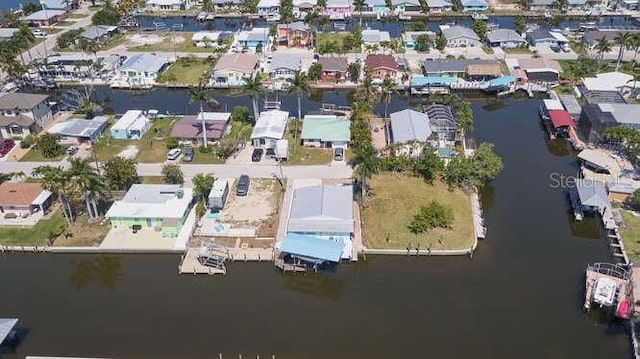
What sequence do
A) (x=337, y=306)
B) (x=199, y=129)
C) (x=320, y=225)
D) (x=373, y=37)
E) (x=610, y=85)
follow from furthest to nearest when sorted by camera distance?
(x=373, y=37) < (x=610, y=85) < (x=199, y=129) < (x=320, y=225) < (x=337, y=306)

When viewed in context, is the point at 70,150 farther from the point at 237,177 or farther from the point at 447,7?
the point at 447,7

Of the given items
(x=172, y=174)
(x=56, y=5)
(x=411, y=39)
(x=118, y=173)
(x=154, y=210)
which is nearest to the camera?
(x=154, y=210)

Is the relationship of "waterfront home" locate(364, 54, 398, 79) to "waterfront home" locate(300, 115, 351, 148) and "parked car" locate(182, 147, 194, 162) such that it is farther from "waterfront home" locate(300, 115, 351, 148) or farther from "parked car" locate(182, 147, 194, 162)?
"parked car" locate(182, 147, 194, 162)

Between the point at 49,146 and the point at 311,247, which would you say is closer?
the point at 311,247

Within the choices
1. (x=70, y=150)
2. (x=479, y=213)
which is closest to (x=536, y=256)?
(x=479, y=213)

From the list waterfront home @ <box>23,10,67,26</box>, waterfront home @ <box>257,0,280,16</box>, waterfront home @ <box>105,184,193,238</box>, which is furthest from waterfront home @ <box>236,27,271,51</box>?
waterfront home @ <box>105,184,193,238</box>

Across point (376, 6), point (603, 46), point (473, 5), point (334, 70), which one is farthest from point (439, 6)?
point (334, 70)

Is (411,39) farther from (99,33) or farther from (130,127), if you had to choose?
(99,33)

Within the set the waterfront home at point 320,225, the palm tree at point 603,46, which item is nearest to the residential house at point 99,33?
the waterfront home at point 320,225
